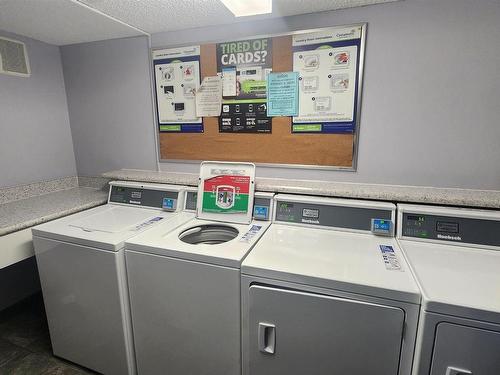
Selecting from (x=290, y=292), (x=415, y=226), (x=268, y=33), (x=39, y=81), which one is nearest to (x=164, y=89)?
(x=268, y=33)

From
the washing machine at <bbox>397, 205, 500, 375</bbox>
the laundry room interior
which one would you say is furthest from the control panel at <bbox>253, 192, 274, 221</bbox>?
the washing machine at <bbox>397, 205, 500, 375</bbox>

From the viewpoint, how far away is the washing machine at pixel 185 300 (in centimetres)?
128

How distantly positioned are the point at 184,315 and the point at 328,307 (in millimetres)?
709

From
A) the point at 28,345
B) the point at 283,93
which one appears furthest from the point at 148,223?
the point at 28,345

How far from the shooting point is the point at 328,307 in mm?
1101

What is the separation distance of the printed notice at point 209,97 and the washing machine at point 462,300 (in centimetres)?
152

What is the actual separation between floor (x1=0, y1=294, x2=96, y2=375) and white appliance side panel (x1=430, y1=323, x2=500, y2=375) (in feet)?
6.32

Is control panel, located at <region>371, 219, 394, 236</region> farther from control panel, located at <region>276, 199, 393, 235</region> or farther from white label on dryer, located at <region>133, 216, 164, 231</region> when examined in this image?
white label on dryer, located at <region>133, 216, 164, 231</region>

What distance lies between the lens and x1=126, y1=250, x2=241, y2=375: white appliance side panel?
1281 mm

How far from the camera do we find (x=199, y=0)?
157cm

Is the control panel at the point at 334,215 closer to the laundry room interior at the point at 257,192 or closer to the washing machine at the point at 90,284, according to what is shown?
the laundry room interior at the point at 257,192

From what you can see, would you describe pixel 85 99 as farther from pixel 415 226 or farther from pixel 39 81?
pixel 415 226

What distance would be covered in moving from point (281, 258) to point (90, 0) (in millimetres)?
1767

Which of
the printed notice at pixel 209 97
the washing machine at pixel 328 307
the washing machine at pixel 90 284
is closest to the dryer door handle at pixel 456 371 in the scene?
the washing machine at pixel 328 307
